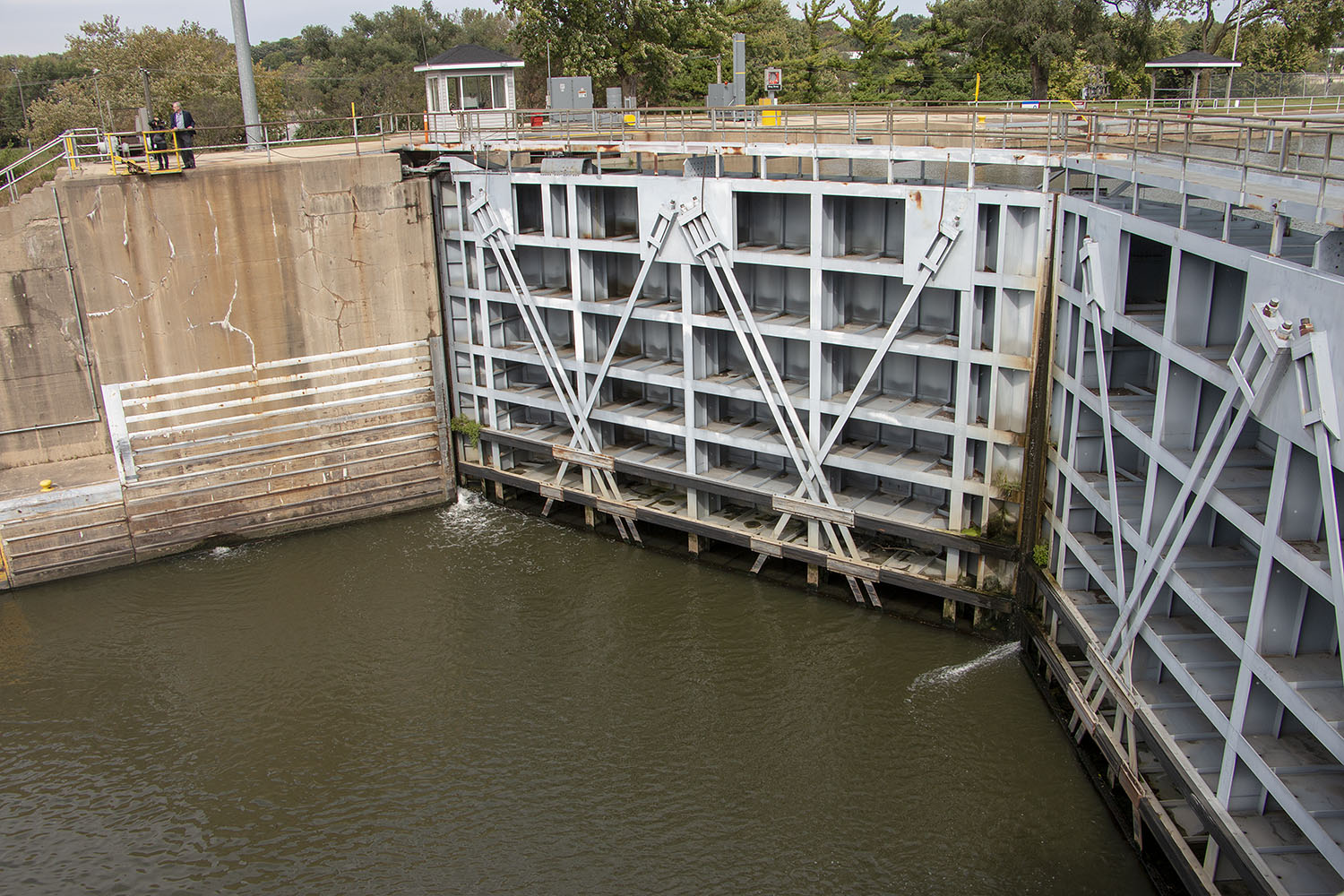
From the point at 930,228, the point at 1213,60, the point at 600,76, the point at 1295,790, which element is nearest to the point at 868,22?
the point at 600,76

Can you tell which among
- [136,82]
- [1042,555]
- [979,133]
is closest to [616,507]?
[1042,555]

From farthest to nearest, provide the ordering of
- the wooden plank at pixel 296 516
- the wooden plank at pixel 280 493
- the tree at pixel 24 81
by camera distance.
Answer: the tree at pixel 24 81 → the wooden plank at pixel 296 516 → the wooden plank at pixel 280 493

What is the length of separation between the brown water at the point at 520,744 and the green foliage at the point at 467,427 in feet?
16.1

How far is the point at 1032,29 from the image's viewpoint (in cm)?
5228

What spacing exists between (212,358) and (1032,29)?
A: 4328cm

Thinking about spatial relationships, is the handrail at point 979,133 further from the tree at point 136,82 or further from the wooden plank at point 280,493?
the tree at point 136,82

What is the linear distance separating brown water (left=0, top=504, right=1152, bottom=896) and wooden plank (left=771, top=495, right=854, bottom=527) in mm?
1819

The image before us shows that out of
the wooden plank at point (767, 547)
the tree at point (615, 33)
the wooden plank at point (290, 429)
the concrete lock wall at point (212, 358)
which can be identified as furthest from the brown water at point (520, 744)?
the tree at point (615, 33)

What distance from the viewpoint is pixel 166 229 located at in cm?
2489

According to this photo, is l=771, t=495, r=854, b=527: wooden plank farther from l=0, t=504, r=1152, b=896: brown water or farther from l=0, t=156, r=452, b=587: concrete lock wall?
l=0, t=156, r=452, b=587: concrete lock wall

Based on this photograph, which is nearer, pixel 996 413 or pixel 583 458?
pixel 996 413

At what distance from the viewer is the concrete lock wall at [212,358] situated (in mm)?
24203

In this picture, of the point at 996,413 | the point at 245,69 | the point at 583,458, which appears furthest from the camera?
the point at 245,69

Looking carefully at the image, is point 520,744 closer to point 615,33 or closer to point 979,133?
point 979,133
